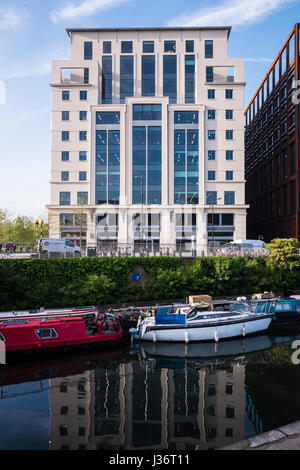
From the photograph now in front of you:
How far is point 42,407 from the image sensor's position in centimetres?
1505

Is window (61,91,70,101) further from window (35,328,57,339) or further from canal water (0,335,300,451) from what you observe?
canal water (0,335,300,451)

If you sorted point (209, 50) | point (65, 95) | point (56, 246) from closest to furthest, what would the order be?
point (56, 246)
point (65, 95)
point (209, 50)

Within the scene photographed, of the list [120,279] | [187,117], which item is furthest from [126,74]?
[120,279]

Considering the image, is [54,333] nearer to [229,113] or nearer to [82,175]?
[82,175]

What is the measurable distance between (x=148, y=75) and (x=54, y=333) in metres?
51.2

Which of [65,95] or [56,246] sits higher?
[65,95]

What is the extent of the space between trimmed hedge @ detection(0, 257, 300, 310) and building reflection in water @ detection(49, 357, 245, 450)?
10177mm

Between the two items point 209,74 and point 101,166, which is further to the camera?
point 209,74

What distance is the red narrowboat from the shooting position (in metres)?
21.2

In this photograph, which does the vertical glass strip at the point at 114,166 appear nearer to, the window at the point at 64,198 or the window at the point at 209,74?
the window at the point at 64,198

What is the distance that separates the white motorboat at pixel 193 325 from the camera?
2445cm

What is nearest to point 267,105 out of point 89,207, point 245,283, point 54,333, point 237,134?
point 237,134

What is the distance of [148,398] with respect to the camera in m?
16.0

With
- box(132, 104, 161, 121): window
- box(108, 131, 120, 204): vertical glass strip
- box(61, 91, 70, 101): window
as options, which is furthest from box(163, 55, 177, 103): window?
box(61, 91, 70, 101): window
